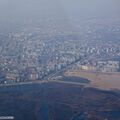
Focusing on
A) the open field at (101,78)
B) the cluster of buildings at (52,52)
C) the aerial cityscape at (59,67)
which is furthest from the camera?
the cluster of buildings at (52,52)

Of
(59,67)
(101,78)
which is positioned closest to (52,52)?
(59,67)

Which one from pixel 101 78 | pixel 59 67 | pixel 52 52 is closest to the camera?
pixel 101 78

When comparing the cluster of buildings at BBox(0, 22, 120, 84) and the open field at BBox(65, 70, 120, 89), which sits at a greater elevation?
the cluster of buildings at BBox(0, 22, 120, 84)

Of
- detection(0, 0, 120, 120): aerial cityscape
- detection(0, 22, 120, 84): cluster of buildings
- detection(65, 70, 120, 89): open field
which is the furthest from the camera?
detection(0, 22, 120, 84): cluster of buildings

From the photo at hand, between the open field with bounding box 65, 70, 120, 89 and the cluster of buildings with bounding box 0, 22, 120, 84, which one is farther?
the cluster of buildings with bounding box 0, 22, 120, 84

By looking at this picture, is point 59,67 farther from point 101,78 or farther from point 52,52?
point 52,52

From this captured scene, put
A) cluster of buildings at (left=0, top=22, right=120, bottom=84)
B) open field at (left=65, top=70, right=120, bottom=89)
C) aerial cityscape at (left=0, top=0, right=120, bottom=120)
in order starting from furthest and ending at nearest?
cluster of buildings at (left=0, top=22, right=120, bottom=84) → open field at (left=65, top=70, right=120, bottom=89) → aerial cityscape at (left=0, top=0, right=120, bottom=120)

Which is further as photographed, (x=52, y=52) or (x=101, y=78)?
(x=52, y=52)

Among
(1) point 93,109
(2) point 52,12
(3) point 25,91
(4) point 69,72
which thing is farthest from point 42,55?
(2) point 52,12
